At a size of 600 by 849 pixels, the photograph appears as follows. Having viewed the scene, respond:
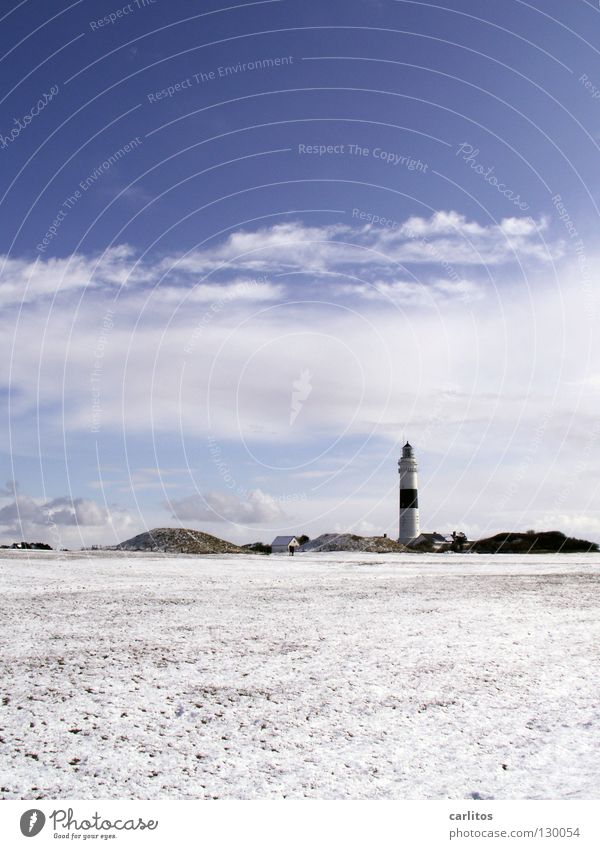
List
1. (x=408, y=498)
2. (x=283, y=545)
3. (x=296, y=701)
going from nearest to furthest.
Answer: (x=296, y=701) < (x=283, y=545) < (x=408, y=498)

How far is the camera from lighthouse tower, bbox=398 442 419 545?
99.0 m

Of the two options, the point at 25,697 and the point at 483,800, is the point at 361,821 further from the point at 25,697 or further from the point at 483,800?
the point at 25,697

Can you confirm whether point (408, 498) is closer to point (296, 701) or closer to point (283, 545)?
point (283, 545)

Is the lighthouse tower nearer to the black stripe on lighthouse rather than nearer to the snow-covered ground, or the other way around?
the black stripe on lighthouse

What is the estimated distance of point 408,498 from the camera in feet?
330

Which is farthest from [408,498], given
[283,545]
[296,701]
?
[296,701]

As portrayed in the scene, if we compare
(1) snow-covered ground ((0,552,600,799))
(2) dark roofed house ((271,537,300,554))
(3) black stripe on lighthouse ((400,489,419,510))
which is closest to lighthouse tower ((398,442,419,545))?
(3) black stripe on lighthouse ((400,489,419,510))

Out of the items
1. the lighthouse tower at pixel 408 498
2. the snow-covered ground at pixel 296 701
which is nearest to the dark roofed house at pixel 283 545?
the lighthouse tower at pixel 408 498

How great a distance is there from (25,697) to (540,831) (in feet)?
24.7

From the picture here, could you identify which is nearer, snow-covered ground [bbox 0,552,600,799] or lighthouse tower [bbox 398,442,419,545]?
snow-covered ground [bbox 0,552,600,799]

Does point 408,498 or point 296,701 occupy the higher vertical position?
point 408,498

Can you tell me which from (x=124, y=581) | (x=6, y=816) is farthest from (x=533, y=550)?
(x=6, y=816)

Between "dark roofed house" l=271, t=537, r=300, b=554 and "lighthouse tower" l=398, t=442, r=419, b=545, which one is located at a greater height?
"lighthouse tower" l=398, t=442, r=419, b=545

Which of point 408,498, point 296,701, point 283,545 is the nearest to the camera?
point 296,701
